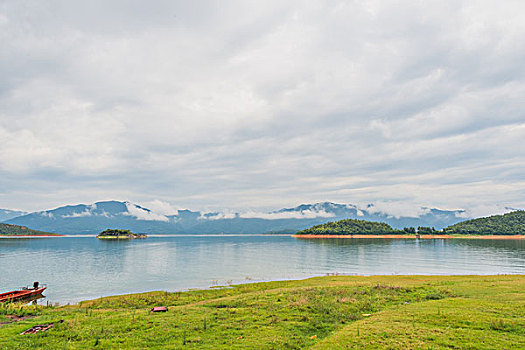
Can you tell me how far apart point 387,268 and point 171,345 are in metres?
73.1

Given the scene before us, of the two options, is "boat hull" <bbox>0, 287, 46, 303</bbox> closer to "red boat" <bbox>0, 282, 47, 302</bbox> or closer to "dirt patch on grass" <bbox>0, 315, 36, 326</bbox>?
"red boat" <bbox>0, 282, 47, 302</bbox>

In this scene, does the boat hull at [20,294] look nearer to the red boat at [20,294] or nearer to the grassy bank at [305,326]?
the red boat at [20,294]

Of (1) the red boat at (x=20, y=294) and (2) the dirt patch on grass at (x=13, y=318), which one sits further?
(1) the red boat at (x=20, y=294)

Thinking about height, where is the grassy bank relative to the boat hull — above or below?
above

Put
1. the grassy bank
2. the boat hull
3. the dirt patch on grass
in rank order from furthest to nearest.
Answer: the boat hull
the dirt patch on grass
the grassy bank

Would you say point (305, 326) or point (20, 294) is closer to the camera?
point (305, 326)

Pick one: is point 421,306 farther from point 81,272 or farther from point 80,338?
point 81,272

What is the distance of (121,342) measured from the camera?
1880 centimetres

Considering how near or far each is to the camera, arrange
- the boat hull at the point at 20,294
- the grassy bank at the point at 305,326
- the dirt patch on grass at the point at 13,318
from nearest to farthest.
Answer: the grassy bank at the point at 305,326
the dirt patch on grass at the point at 13,318
the boat hull at the point at 20,294

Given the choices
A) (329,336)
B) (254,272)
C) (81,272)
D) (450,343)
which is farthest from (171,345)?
(81,272)

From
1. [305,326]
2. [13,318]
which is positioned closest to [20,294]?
[13,318]

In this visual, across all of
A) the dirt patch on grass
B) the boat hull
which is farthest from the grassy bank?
the boat hull

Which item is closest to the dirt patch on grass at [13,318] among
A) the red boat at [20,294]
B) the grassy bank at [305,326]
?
the grassy bank at [305,326]

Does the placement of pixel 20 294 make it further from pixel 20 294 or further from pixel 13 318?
pixel 13 318
